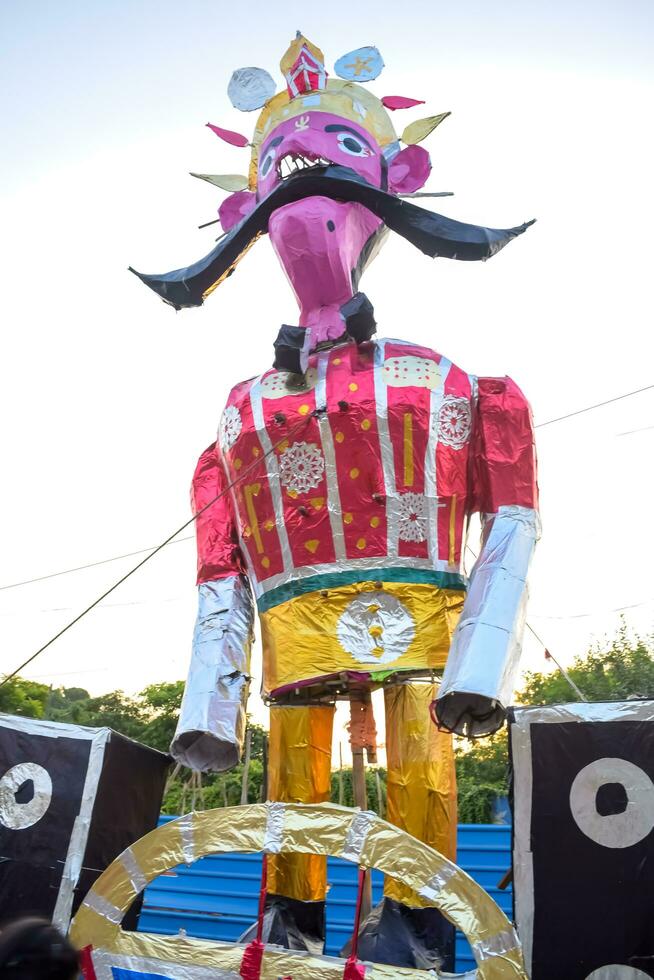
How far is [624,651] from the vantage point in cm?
1551

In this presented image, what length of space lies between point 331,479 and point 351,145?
140 centimetres

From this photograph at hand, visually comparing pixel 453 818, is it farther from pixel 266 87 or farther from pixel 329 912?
pixel 266 87

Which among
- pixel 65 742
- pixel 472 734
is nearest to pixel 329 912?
pixel 65 742

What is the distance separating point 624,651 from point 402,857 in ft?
46.4

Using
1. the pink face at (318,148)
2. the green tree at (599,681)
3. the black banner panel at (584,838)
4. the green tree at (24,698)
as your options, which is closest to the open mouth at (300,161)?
the pink face at (318,148)

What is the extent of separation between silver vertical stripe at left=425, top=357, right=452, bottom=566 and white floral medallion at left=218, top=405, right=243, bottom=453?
74 cm

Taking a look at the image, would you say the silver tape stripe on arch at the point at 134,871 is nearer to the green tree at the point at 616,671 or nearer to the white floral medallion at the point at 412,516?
the white floral medallion at the point at 412,516

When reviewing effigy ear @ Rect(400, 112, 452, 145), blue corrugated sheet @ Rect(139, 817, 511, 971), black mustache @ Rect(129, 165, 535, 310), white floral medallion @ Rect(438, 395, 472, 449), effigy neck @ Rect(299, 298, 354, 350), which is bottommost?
blue corrugated sheet @ Rect(139, 817, 511, 971)

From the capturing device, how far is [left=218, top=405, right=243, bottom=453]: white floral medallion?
3.65 m

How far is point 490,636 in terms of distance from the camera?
2.93m

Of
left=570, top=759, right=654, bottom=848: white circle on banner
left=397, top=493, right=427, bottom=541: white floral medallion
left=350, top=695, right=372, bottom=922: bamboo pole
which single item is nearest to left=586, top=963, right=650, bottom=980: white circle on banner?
left=570, top=759, right=654, bottom=848: white circle on banner

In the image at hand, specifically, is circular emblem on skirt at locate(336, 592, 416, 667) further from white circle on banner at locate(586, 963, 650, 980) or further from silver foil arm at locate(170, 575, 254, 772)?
white circle on banner at locate(586, 963, 650, 980)

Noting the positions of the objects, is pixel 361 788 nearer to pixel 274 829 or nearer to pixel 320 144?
pixel 274 829

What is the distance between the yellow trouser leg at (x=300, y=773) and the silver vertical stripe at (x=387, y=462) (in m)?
0.65
